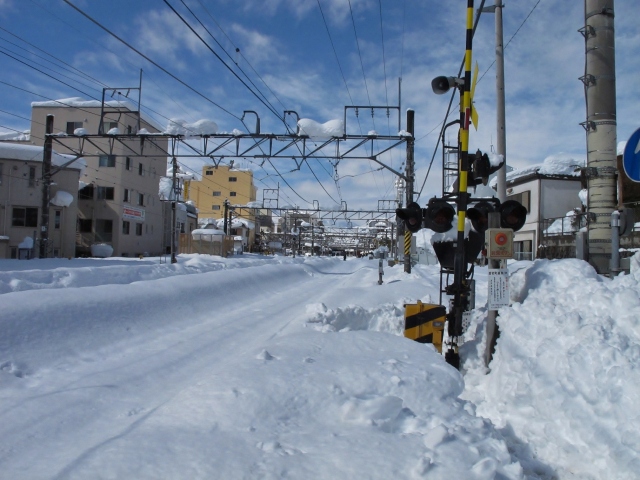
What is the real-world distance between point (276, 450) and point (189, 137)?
17127 millimetres

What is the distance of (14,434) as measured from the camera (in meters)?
3.98

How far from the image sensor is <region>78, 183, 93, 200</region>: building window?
3844 cm

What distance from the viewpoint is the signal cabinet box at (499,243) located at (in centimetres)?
593

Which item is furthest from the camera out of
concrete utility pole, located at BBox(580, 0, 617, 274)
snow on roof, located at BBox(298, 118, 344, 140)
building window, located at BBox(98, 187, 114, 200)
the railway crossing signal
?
building window, located at BBox(98, 187, 114, 200)

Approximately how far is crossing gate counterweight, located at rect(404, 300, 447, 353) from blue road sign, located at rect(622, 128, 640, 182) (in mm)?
2980

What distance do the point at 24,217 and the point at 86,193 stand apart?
8.11 metres

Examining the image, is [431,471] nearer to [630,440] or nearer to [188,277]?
[630,440]

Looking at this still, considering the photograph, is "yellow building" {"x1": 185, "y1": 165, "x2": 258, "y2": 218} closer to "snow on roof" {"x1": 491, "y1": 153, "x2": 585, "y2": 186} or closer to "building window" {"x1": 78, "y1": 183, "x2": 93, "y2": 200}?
"building window" {"x1": 78, "y1": 183, "x2": 93, "y2": 200}

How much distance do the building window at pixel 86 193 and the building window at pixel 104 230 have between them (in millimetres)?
2068

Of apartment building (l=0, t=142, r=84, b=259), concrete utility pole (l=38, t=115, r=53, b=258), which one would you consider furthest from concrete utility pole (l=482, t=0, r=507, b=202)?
apartment building (l=0, t=142, r=84, b=259)

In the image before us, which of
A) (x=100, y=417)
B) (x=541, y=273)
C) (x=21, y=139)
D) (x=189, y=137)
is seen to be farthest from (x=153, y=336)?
(x=21, y=139)

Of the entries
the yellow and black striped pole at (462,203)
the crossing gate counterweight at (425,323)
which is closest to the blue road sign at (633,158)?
the yellow and black striped pole at (462,203)

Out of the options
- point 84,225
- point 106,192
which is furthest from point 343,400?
point 84,225

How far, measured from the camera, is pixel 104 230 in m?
38.7
